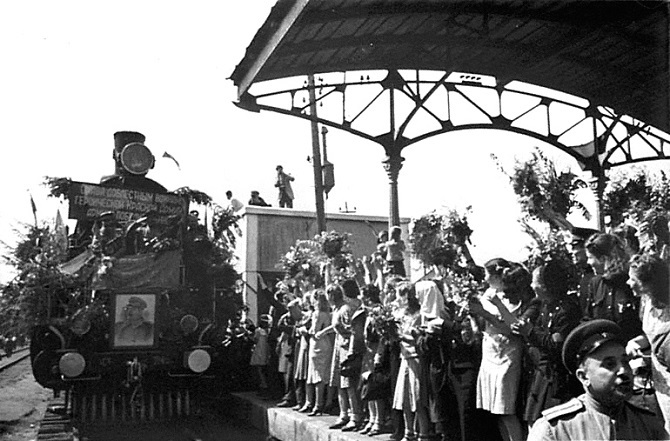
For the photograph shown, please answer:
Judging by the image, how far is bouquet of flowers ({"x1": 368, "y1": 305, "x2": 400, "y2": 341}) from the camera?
686 cm

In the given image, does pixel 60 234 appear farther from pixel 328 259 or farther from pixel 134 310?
pixel 328 259

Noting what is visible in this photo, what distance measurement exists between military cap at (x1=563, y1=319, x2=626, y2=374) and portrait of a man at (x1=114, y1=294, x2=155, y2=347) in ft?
30.1

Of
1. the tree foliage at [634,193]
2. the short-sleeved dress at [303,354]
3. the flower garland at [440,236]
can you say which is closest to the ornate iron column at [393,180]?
the short-sleeved dress at [303,354]

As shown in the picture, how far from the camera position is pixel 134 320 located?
11109 mm

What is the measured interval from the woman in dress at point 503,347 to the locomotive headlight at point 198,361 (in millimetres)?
6343

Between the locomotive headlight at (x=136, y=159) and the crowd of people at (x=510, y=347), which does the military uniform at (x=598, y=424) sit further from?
the locomotive headlight at (x=136, y=159)

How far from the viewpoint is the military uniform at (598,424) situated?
257cm

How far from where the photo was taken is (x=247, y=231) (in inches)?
612

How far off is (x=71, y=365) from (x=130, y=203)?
9.80 feet

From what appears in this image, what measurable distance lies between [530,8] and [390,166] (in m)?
2.63

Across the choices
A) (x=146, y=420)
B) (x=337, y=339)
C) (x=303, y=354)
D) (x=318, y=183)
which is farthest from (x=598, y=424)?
(x=318, y=183)

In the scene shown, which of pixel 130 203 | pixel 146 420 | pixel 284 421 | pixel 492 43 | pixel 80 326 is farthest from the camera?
pixel 130 203

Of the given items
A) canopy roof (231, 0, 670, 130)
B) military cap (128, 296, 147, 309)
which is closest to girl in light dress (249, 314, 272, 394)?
military cap (128, 296, 147, 309)

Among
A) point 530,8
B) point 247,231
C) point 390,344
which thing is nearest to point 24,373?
point 247,231
